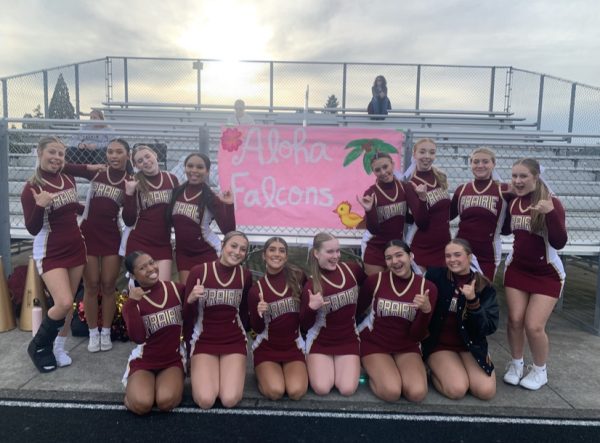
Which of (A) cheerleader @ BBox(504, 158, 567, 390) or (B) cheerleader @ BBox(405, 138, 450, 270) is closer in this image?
(A) cheerleader @ BBox(504, 158, 567, 390)

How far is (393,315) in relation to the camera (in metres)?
3.90

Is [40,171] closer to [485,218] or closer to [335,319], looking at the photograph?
[335,319]

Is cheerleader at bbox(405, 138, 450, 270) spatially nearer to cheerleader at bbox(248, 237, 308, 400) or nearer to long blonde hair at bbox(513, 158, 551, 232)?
long blonde hair at bbox(513, 158, 551, 232)

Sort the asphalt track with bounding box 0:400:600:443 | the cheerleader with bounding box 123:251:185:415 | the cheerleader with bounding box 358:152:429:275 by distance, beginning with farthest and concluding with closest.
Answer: the cheerleader with bounding box 358:152:429:275 < the cheerleader with bounding box 123:251:185:415 < the asphalt track with bounding box 0:400:600:443

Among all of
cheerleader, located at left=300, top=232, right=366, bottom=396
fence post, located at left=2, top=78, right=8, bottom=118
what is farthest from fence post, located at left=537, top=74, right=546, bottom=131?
fence post, located at left=2, top=78, right=8, bottom=118

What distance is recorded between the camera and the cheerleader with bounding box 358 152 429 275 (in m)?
4.31

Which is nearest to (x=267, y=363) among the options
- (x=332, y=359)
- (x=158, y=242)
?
(x=332, y=359)

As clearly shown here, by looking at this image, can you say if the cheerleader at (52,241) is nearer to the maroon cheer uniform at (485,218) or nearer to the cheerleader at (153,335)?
the cheerleader at (153,335)

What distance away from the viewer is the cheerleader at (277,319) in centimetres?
384

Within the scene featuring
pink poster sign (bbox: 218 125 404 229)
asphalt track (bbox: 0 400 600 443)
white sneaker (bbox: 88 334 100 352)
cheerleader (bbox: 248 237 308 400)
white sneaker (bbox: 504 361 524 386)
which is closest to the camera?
asphalt track (bbox: 0 400 600 443)

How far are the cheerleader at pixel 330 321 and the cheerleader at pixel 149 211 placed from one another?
1.39m

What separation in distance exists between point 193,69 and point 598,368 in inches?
410

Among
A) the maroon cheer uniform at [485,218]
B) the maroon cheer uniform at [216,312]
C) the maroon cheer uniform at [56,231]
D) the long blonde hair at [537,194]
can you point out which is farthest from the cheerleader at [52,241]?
the long blonde hair at [537,194]

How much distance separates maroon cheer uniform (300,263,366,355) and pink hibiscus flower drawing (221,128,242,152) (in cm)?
204
